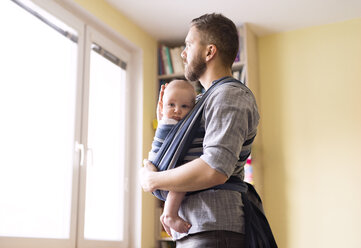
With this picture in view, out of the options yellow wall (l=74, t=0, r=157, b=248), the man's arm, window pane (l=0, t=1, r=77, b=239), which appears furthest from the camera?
yellow wall (l=74, t=0, r=157, b=248)

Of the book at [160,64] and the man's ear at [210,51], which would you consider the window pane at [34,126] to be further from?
the man's ear at [210,51]

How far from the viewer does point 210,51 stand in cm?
142

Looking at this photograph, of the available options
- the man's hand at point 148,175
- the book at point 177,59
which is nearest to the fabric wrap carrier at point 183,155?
the man's hand at point 148,175

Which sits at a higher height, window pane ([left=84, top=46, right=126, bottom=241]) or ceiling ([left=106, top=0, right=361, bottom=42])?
ceiling ([left=106, top=0, right=361, bottom=42])

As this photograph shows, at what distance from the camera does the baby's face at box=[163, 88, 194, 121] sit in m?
1.41

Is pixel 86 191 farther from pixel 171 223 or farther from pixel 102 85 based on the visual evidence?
pixel 171 223

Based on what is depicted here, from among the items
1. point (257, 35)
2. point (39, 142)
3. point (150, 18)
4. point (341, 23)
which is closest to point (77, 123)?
point (39, 142)

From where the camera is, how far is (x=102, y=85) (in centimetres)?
346

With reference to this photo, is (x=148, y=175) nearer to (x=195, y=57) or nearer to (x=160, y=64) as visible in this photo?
(x=195, y=57)

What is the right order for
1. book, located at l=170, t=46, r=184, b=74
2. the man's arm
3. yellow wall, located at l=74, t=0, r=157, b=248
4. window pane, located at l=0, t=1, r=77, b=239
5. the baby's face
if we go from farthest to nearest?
book, located at l=170, t=46, r=184, b=74 < yellow wall, located at l=74, t=0, r=157, b=248 < window pane, located at l=0, t=1, r=77, b=239 < the baby's face < the man's arm

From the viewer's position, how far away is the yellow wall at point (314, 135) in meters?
3.48

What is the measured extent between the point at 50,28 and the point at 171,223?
6.73ft

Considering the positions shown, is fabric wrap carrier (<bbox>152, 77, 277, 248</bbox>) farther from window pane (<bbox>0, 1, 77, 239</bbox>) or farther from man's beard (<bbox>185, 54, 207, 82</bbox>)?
window pane (<bbox>0, 1, 77, 239</bbox>)

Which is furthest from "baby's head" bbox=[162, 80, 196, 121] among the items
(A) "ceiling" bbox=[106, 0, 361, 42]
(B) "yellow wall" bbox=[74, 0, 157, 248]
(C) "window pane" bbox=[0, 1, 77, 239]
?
(A) "ceiling" bbox=[106, 0, 361, 42]
